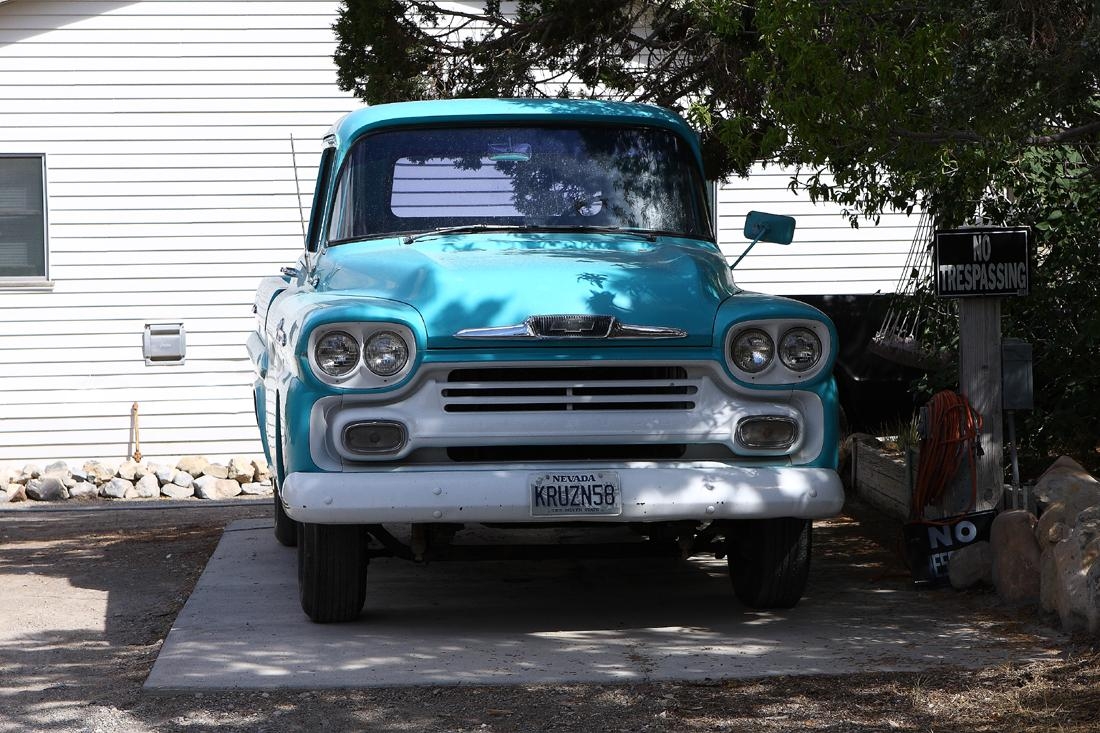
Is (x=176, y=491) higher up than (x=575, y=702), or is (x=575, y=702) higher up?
(x=575, y=702)

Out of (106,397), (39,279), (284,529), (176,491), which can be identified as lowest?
(176,491)

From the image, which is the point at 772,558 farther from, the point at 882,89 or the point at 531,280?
the point at 882,89

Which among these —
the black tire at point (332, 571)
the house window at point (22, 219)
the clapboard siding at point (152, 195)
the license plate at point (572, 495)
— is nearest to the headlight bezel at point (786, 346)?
the license plate at point (572, 495)

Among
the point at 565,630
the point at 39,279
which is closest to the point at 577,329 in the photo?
the point at 565,630

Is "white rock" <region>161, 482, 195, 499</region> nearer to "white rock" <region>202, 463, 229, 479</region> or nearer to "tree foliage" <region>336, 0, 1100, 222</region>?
"white rock" <region>202, 463, 229, 479</region>

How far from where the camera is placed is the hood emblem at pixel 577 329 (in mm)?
5660

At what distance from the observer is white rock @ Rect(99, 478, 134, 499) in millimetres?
12586

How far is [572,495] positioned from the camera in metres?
5.55

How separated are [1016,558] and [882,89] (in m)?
2.05

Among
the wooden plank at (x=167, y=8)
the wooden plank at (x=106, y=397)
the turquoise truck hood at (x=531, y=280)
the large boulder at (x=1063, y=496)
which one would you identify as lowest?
the large boulder at (x=1063, y=496)

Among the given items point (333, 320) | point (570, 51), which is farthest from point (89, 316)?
point (333, 320)

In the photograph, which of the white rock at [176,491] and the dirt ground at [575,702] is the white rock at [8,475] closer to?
the white rock at [176,491]

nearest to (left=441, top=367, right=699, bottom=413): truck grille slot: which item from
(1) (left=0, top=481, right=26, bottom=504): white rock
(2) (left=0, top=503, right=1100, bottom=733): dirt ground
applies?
(2) (left=0, top=503, right=1100, bottom=733): dirt ground

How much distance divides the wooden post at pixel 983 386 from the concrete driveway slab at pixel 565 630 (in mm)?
556
